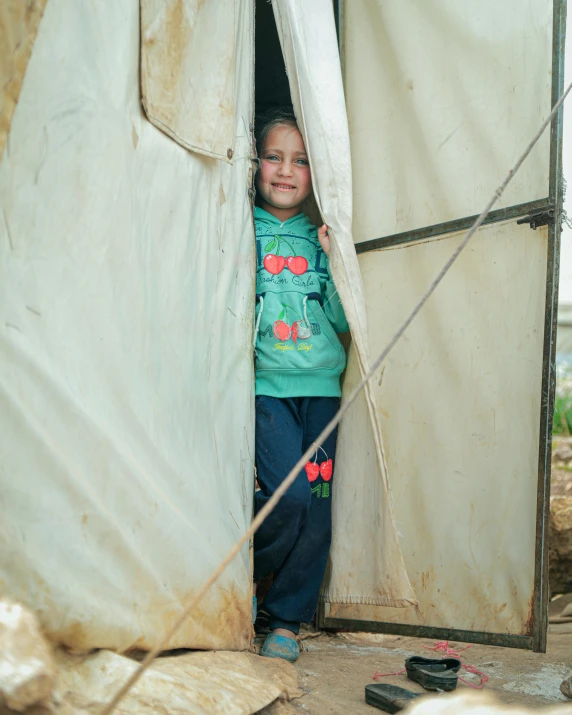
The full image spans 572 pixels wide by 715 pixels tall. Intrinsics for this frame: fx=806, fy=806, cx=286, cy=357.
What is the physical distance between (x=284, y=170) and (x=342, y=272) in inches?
21.2

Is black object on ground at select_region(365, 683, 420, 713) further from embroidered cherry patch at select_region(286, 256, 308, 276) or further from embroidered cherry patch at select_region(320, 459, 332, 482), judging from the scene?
embroidered cherry patch at select_region(286, 256, 308, 276)

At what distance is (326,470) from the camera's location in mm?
2986

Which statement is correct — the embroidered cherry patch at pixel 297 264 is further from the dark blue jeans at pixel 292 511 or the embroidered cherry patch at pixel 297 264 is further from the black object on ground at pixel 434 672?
the black object on ground at pixel 434 672

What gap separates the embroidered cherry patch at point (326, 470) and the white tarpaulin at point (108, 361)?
1.55 feet

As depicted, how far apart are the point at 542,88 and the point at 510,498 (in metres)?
1.37

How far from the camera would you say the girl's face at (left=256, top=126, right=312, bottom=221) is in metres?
3.14

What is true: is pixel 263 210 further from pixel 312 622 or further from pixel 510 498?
pixel 312 622

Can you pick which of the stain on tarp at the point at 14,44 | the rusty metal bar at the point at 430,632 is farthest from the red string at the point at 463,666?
the stain on tarp at the point at 14,44

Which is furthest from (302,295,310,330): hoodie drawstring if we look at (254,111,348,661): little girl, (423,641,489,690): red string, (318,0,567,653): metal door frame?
(423,641,489,690): red string

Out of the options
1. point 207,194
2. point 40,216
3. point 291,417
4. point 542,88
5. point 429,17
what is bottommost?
point 291,417

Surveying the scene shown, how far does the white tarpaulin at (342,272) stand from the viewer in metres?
2.85

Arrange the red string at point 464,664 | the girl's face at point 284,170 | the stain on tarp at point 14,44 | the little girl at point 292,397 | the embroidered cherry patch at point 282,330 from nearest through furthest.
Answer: the stain on tarp at point 14,44
the red string at point 464,664
the little girl at point 292,397
the embroidered cherry patch at point 282,330
the girl's face at point 284,170

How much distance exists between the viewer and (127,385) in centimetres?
218

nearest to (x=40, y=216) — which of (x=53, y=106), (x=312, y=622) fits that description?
(x=53, y=106)
